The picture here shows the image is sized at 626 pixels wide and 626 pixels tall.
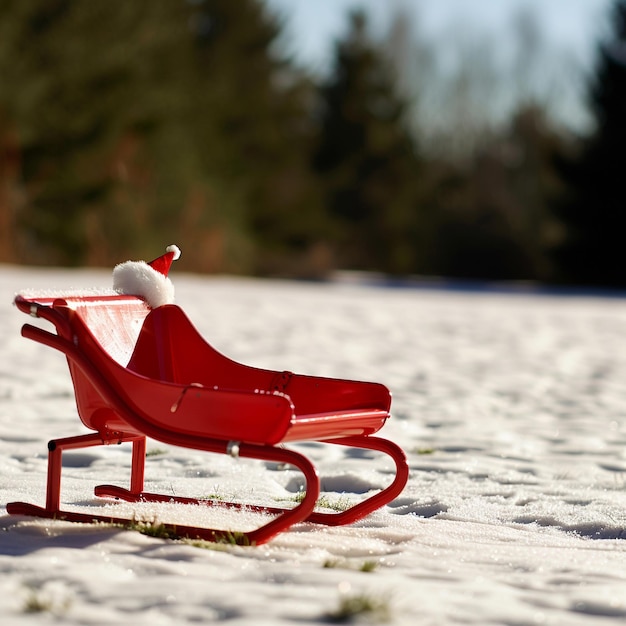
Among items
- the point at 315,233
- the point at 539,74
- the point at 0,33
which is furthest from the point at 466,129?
the point at 0,33

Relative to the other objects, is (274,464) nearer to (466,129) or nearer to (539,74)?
(466,129)

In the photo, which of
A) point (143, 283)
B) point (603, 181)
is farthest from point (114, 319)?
point (603, 181)

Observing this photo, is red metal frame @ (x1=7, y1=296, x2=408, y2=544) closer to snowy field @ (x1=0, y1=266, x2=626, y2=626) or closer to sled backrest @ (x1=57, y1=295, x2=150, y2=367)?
sled backrest @ (x1=57, y1=295, x2=150, y2=367)

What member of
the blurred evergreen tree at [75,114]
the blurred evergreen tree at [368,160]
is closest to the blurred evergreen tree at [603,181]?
the blurred evergreen tree at [368,160]

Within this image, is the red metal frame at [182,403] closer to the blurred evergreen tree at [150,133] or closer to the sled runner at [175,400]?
the sled runner at [175,400]

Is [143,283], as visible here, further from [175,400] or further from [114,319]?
[175,400]

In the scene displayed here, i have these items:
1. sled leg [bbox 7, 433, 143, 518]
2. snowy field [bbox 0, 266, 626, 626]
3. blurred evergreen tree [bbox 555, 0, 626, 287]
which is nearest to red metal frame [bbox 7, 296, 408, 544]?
sled leg [bbox 7, 433, 143, 518]
